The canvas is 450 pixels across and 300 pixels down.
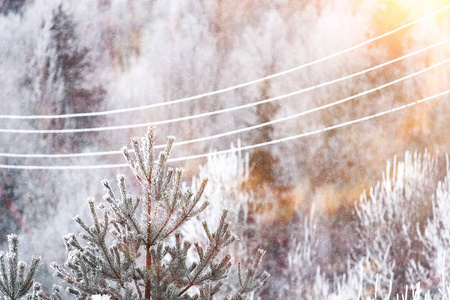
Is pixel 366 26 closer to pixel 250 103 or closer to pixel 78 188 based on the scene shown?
pixel 250 103

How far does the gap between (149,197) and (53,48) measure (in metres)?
3.37

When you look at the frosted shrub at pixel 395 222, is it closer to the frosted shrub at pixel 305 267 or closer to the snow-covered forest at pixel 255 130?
the snow-covered forest at pixel 255 130

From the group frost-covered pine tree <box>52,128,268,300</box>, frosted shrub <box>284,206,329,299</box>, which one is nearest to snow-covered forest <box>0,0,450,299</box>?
frosted shrub <box>284,206,329,299</box>

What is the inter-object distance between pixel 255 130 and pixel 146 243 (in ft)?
9.05

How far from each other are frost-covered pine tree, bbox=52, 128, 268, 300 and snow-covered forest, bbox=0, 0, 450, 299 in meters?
2.30

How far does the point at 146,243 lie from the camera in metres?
3.38

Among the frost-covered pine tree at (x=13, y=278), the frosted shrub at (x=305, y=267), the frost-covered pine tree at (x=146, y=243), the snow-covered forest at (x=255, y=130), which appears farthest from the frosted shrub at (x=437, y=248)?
the frost-covered pine tree at (x=13, y=278)

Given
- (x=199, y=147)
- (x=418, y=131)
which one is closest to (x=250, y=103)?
(x=199, y=147)

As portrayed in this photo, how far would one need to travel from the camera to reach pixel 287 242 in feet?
19.1

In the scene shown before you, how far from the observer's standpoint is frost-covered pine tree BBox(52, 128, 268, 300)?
3.24 metres

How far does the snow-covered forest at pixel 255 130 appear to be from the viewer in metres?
5.81

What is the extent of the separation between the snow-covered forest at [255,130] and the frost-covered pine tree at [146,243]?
230 cm

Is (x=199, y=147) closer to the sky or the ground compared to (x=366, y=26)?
closer to the ground

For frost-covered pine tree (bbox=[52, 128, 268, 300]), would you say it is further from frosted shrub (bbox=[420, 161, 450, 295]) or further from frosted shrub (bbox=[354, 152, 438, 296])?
frosted shrub (bbox=[420, 161, 450, 295])
